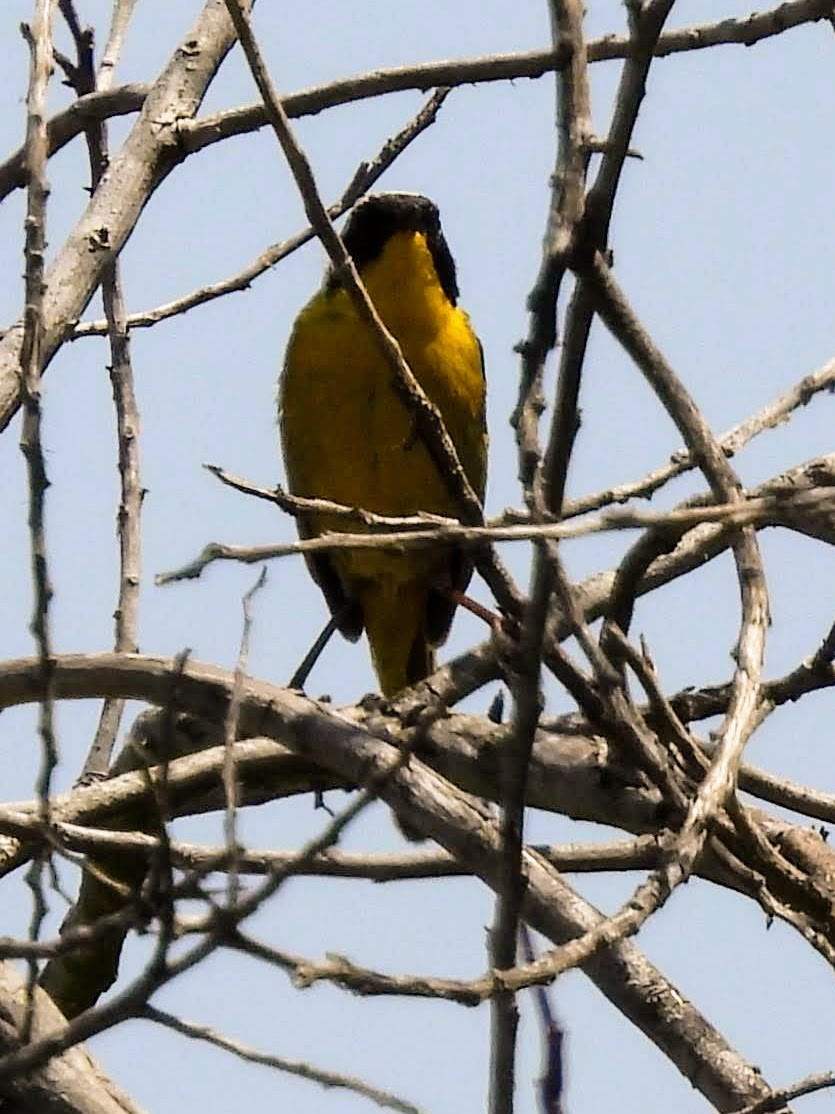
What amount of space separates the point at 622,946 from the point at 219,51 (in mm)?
2007

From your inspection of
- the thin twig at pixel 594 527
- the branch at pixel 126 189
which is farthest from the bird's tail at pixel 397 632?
the thin twig at pixel 594 527

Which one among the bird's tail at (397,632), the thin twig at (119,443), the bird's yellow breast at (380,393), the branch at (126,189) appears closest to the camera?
the branch at (126,189)

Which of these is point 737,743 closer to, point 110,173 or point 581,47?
point 581,47

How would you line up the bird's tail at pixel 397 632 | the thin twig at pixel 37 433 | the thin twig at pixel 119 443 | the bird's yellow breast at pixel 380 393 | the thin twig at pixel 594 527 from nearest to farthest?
the thin twig at pixel 594 527 < the thin twig at pixel 37 433 < the thin twig at pixel 119 443 < the bird's yellow breast at pixel 380 393 < the bird's tail at pixel 397 632

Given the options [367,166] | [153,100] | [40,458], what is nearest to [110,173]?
[153,100]

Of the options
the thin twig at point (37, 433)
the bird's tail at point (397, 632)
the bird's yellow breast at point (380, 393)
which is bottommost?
the thin twig at point (37, 433)

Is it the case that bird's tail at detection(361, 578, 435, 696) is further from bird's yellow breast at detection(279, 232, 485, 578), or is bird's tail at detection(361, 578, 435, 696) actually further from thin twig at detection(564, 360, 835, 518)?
thin twig at detection(564, 360, 835, 518)

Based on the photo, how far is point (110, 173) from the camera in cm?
349

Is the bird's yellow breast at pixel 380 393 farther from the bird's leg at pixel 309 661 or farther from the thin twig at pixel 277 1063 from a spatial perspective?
the thin twig at pixel 277 1063

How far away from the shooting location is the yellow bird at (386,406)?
17.9 feet

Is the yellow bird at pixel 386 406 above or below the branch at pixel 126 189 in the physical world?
above

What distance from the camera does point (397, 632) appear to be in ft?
19.6

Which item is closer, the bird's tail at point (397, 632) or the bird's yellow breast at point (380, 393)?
the bird's yellow breast at point (380, 393)

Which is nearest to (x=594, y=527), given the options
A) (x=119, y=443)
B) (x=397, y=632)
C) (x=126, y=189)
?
(x=126, y=189)
